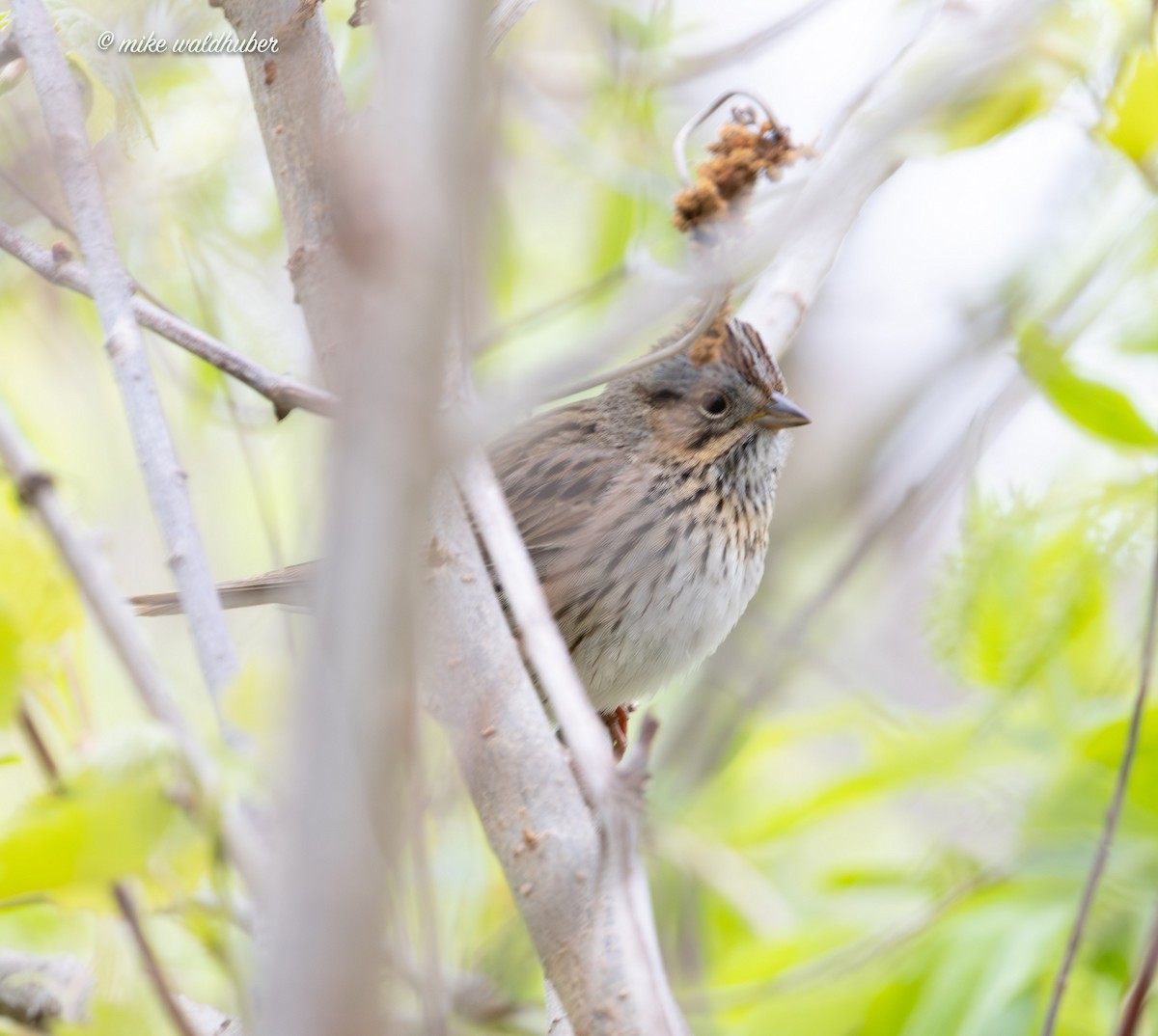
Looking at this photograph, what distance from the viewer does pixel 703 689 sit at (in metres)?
3.28

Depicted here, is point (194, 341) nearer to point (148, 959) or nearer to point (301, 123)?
point (301, 123)

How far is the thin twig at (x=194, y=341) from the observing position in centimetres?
145

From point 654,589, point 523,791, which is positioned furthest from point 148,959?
point 654,589

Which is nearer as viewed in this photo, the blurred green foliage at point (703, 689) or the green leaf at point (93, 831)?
the green leaf at point (93, 831)

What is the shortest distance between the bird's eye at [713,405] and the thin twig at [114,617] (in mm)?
2048

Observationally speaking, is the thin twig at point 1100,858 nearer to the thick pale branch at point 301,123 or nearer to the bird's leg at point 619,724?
the thick pale branch at point 301,123

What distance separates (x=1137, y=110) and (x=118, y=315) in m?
1.43

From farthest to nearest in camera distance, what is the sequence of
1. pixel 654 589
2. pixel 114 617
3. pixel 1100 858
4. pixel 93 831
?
pixel 654 589, pixel 1100 858, pixel 114 617, pixel 93 831

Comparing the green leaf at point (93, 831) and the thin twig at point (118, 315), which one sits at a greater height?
the thin twig at point (118, 315)

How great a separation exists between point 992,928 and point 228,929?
1.29 metres

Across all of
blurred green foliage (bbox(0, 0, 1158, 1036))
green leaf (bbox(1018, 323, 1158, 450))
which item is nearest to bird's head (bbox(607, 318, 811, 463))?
blurred green foliage (bbox(0, 0, 1158, 1036))

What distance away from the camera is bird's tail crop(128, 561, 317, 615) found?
2.64 meters

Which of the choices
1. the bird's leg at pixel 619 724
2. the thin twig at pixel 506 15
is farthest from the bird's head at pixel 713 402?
the thin twig at pixel 506 15

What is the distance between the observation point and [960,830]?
2354 millimetres
